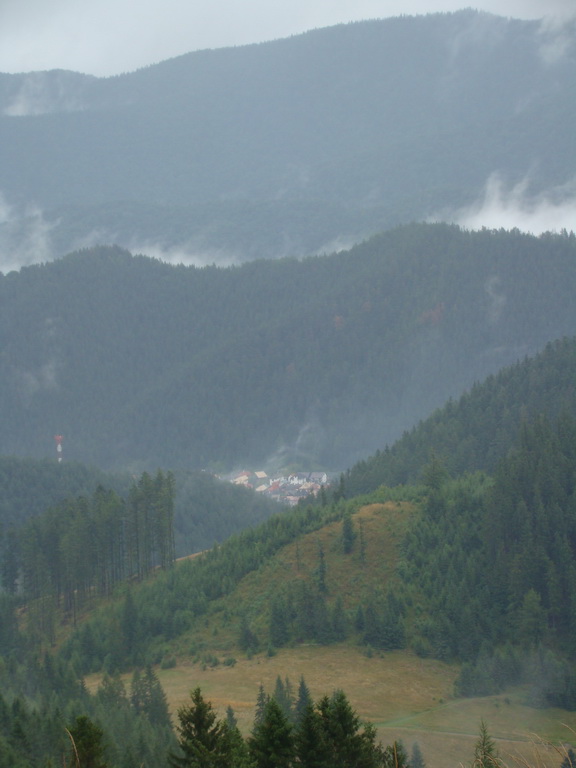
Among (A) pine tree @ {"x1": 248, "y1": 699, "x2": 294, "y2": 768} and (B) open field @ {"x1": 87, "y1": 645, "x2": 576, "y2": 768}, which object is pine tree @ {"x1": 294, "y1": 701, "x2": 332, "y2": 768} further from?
(B) open field @ {"x1": 87, "y1": 645, "x2": 576, "y2": 768}

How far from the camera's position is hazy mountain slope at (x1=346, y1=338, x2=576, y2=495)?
4808 inches

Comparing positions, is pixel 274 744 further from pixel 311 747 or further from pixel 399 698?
pixel 399 698

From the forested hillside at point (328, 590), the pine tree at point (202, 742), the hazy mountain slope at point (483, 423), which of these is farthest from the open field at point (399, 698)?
the hazy mountain slope at point (483, 423)

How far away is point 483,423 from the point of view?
13025cm

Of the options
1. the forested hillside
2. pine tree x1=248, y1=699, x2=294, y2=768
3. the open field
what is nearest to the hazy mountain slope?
the forested hillside

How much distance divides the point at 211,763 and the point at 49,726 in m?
20.5

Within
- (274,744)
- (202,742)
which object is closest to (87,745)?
(202,742)

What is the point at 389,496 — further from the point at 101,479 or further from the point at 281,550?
the point at 101,479

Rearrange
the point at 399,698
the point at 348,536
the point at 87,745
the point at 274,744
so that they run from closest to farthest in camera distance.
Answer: the point at 87,745, the point at 274,744, the point at 399,698, the point at 348,536

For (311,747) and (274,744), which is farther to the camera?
(274,744)

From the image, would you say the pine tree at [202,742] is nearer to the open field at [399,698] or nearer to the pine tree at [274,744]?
the pine tree at [274,744]

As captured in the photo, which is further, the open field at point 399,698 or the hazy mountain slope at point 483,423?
the hazy mountain slope at point 483,423

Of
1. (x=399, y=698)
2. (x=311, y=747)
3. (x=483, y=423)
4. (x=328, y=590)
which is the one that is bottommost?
(x=311, y=747)

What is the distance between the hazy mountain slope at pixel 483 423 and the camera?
122 meters
